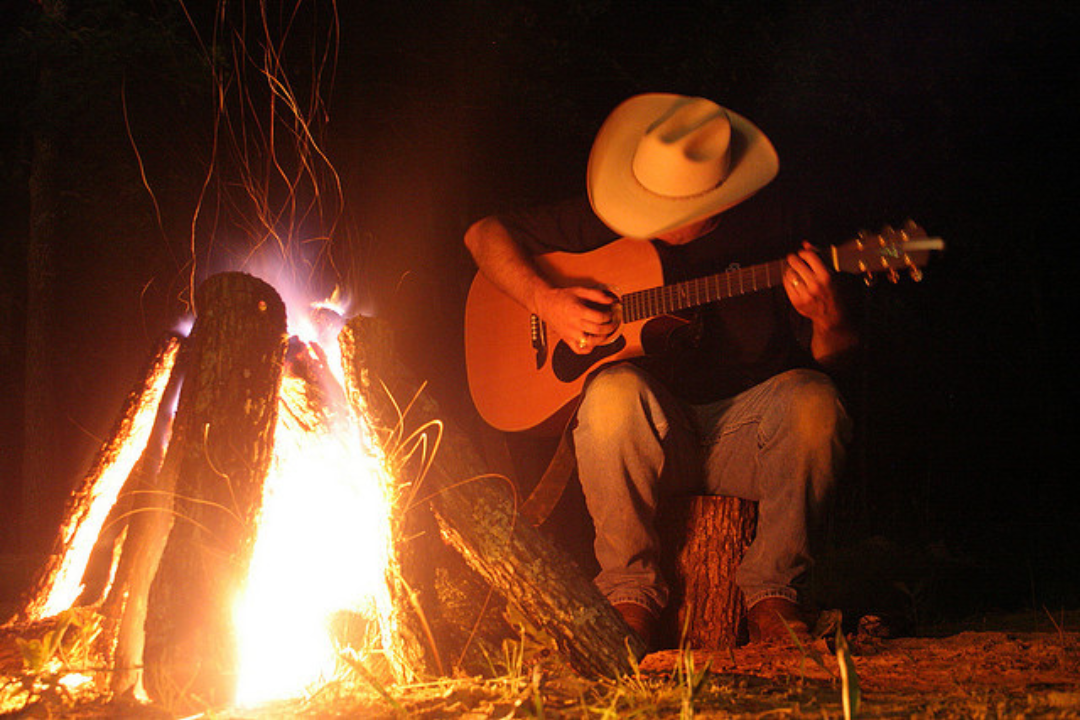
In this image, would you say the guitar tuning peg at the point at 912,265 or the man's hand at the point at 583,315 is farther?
the man's hand at the point at 583,315

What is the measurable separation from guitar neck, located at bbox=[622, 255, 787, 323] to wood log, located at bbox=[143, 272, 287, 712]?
61.4 inches

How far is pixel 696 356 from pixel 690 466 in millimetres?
555

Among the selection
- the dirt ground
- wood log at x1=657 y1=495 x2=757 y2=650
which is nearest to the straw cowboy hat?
wood log at x1=657 y1=495 x2=757 y2=650

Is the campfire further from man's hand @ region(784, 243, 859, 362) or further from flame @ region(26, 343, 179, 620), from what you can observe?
man's hand @ region(784, 243, 859, 362)

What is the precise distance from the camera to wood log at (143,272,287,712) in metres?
2.06

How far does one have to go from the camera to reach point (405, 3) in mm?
4980

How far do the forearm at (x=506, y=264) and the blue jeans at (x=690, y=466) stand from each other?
788 mm

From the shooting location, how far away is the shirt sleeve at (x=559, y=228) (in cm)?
391

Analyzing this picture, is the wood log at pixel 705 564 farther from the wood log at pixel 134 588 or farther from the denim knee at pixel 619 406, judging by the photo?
the wood log at pixel 134 588

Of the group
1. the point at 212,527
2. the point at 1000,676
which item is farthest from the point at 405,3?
the point at 1000,676

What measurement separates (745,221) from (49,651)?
120 inches

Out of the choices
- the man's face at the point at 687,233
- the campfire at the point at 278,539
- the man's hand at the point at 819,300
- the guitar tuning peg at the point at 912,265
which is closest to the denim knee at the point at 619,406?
the campfire at the point at 278,539

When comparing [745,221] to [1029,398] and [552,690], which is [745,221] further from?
[1029,398]

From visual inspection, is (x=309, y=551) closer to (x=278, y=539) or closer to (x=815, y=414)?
(x=278, y=539)
